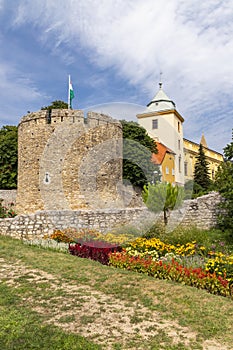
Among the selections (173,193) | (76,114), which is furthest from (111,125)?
(173,193)

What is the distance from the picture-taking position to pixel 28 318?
4668mm

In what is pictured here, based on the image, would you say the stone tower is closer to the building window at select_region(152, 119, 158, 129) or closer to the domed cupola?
the domed cupola

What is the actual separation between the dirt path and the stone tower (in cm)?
871

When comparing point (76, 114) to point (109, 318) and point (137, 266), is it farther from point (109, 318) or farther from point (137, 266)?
point (109, 318)

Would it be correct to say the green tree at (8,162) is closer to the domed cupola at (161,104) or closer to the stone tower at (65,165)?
the stone tower at (65,165)

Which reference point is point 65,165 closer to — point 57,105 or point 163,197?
point 163,197

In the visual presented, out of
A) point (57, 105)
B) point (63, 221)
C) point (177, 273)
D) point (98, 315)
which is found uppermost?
point (57, 105)

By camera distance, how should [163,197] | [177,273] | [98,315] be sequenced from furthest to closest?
1. [163,197]
2. [177,273]
3. [98,315]

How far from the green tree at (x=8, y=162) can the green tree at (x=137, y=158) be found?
302 inches

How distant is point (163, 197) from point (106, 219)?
2184mm

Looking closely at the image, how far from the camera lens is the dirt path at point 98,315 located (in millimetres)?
4215

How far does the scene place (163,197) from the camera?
1133 cm

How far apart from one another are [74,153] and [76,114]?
177 cm

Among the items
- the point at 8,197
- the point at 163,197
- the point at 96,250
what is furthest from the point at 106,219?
the point at 8,197
